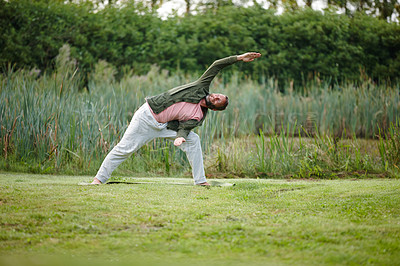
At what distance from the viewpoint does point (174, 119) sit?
5.19 metres

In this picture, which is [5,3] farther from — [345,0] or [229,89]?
[345,0]

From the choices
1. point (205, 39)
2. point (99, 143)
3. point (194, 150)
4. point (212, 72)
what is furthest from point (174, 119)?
point (205, 39)

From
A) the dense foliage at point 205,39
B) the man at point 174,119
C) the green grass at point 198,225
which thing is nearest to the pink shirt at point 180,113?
the man at point 174,119

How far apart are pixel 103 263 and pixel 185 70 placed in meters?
9.71

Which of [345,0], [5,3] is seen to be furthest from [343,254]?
Result: [345,0]

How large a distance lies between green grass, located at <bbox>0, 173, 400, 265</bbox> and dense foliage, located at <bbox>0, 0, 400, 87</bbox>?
6.92 meters

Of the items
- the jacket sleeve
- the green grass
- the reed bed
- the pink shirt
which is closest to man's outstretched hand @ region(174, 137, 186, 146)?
the pink shirt

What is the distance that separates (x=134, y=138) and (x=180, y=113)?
59 centimetres

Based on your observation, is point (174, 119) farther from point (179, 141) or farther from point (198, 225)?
point (198, 225)

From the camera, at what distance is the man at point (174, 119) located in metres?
5.08

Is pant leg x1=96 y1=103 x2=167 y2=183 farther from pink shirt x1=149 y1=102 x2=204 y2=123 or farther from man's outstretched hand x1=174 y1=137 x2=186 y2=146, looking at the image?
man's outstretched hand x1=174 y1=137 x2=186 y2=146

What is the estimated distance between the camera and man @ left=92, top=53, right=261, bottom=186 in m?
5.08

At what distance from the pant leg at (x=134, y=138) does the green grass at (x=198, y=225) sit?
349 millimetres

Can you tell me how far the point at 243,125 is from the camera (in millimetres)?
8633
